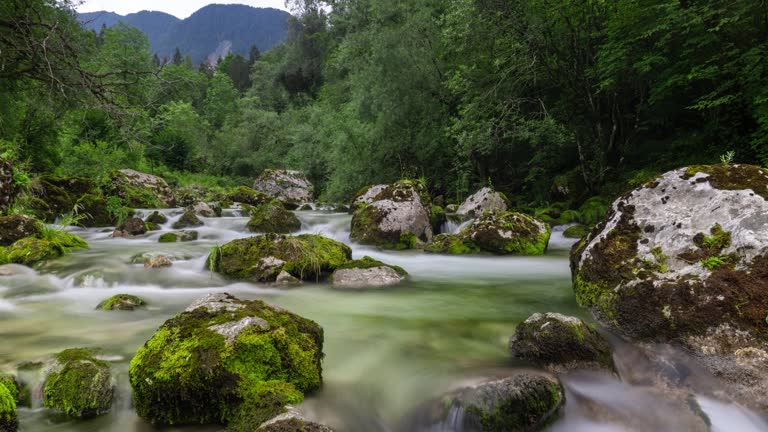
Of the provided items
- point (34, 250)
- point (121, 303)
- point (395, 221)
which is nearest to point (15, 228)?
point (34, 250)

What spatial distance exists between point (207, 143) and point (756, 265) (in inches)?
1412

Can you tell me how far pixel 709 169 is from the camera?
170 inches

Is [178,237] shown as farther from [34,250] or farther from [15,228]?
[34,250]

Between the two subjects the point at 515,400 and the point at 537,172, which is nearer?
the point at 515,400

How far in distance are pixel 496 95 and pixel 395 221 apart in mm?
7147

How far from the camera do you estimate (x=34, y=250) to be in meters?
7.25

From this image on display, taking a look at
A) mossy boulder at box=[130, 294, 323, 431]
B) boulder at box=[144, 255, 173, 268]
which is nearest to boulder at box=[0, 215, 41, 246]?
boulder at box=[144, 255, 173, 268]

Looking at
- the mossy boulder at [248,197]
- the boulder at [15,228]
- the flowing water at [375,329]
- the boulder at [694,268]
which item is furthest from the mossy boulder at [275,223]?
the mossy boulder at [248,197]

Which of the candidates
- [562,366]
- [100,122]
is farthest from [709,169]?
[100,122]

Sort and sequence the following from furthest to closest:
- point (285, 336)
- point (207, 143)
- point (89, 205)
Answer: point (207, 143), point (89, 205), point (285, 336)

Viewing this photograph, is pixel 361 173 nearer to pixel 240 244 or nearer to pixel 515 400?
pixel 240 244

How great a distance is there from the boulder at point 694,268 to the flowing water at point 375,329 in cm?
35

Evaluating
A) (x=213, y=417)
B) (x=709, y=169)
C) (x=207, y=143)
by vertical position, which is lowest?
(x=213, y=417)

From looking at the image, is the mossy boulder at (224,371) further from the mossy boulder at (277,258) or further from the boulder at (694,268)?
the mossy boulder at (277,258)
